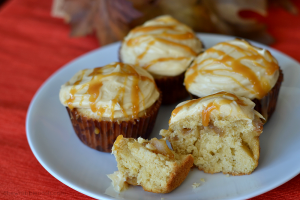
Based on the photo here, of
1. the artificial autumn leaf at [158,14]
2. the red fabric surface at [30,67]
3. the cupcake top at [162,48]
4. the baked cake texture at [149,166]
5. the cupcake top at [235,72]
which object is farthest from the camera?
the artificial autumn leaf at [158,14]

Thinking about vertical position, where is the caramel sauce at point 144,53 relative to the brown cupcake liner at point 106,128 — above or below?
above

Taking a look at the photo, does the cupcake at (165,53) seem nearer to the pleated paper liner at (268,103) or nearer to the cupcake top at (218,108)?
the pleated paper liner at (268,103)

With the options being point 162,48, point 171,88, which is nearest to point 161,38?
point 162,48

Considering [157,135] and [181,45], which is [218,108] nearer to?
[157,135]

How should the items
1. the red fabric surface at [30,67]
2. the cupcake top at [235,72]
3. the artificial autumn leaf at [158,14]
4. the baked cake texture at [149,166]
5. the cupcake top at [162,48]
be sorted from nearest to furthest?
the baked cake texture at [149,166] → the red fabric surface at [30,67] → the cupcake top at [235,72] → the cupcake top at [162,48] → the artificial autumn leaf at [158,14]

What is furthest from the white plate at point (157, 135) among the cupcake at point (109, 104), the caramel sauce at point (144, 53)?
the caramel sauce at point (144, 53)

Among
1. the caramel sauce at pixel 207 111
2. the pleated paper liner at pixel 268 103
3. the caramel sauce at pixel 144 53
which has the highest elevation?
the caramel sauce at pixel 207 111

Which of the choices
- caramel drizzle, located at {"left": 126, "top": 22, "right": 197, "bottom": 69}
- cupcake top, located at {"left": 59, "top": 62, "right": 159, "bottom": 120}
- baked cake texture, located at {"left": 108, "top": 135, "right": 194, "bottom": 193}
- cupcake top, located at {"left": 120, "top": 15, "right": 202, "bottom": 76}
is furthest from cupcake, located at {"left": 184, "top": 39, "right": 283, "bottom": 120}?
baked cake texture, located at {"left": 108, "top": 135, "right": 194, "bottom": 193}
